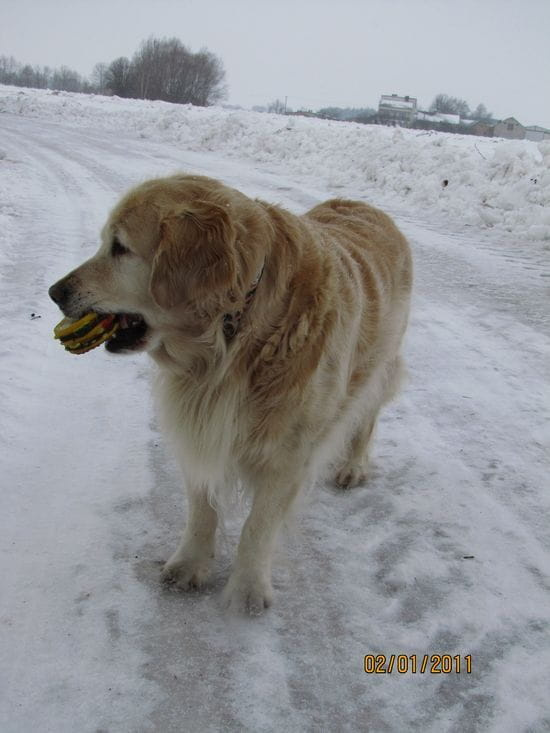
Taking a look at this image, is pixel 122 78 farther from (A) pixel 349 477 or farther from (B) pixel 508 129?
(A) pixel 349 477

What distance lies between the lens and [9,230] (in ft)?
27.2

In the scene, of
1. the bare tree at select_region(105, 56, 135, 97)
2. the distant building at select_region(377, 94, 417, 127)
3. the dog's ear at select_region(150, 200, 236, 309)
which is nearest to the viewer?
the dog's ear at select_region(150, 200, 236, 309)

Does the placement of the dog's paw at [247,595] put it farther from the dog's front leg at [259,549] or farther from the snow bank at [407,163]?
the snow bank at [407,163]

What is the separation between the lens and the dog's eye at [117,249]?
2629 millimetres

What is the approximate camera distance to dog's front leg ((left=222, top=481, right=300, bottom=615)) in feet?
8.84

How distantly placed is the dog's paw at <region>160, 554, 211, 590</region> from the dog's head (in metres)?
0.94

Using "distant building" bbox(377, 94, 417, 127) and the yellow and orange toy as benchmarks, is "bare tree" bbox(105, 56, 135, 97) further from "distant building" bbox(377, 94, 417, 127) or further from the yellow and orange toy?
the yellow and orange toy

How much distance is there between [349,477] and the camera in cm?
361

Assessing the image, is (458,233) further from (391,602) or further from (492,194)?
(391,602)

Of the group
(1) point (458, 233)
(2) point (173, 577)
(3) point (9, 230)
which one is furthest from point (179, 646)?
(1) point (458, 233)
